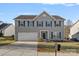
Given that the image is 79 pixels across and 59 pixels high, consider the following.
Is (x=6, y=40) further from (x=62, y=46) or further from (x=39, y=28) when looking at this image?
(x=62, y=46)

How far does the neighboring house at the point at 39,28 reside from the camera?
7914 mm

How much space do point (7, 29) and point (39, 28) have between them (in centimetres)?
49

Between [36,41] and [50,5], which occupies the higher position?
[50,5]

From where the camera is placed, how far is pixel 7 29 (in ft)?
25.8

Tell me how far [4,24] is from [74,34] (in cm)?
105

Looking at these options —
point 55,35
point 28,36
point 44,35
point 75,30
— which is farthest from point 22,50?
point 75,30

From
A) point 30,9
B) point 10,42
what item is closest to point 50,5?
point 30,9

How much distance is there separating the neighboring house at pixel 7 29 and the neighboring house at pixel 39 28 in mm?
74

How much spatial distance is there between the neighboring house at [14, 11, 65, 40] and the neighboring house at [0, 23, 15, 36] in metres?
0.07

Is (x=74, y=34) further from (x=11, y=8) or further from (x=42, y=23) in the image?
(x=11, y=8)

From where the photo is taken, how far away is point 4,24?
25.6ft

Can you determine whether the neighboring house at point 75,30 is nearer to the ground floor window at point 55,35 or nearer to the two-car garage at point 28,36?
the ground floor window at point 55,35

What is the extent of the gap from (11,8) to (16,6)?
0.11 m

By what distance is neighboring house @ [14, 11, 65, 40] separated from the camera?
7.91 metres
